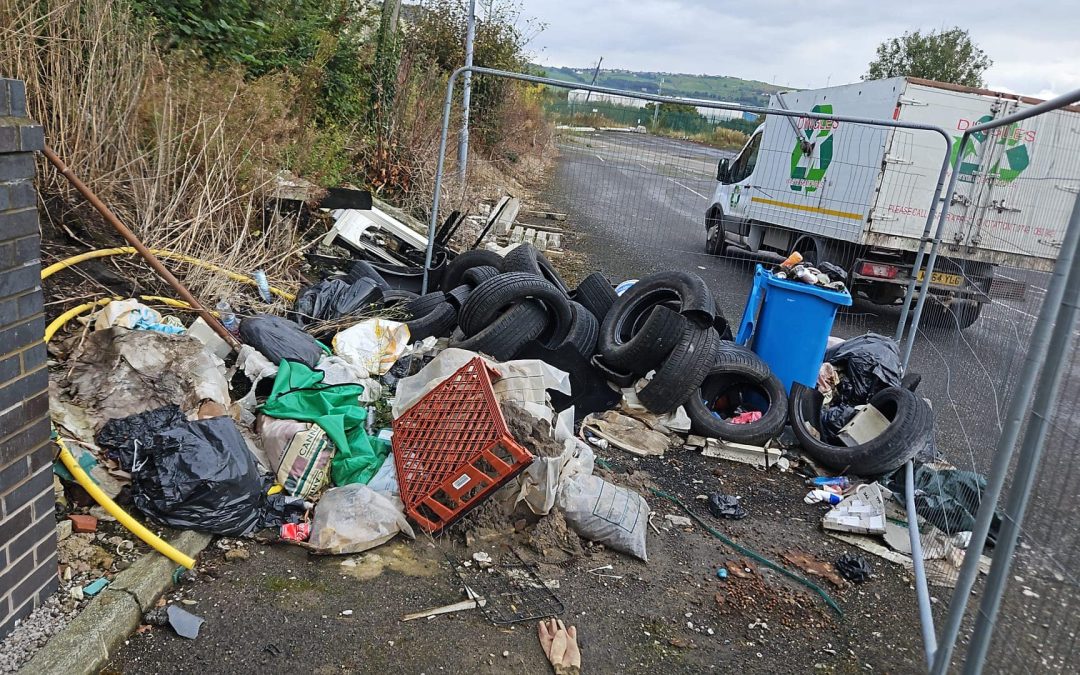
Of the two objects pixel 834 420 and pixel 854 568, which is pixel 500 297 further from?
pixel 854 568

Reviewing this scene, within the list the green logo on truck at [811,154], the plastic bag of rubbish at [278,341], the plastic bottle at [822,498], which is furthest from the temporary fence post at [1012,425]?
the green logo on truck at [811,154]

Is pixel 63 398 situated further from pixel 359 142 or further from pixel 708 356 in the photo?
pixel 359 142

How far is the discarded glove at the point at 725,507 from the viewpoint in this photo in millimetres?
4434

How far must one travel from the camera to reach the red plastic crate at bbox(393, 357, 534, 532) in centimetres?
354

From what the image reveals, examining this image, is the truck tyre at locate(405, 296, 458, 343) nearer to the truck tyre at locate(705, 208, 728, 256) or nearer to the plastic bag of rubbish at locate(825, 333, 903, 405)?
the plastic bag of rubbish at locate(825, 333, 903, 405)

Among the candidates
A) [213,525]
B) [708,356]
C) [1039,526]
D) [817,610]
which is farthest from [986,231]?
[213,525]

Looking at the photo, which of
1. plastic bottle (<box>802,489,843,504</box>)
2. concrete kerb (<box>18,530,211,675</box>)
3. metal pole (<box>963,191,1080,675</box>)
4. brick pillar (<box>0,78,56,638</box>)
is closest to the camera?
metal pole (<box>963,191,1080,675</box>)

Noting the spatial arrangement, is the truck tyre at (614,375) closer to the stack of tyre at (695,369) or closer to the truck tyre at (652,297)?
the stack of tyre at (695,369)

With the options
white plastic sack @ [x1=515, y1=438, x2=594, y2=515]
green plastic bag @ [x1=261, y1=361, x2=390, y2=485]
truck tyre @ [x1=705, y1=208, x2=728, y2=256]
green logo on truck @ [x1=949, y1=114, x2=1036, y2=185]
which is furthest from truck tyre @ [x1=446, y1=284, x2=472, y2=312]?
truck tyre @ [x1=705, y1=208, x2=728, y2=256]

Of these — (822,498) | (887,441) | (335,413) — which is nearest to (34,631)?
(335,413)

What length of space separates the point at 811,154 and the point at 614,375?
661 cm

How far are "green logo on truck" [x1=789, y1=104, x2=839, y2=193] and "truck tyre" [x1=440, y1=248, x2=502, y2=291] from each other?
18.9 ft

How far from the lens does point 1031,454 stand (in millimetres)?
2158

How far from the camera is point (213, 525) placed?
133 inches
